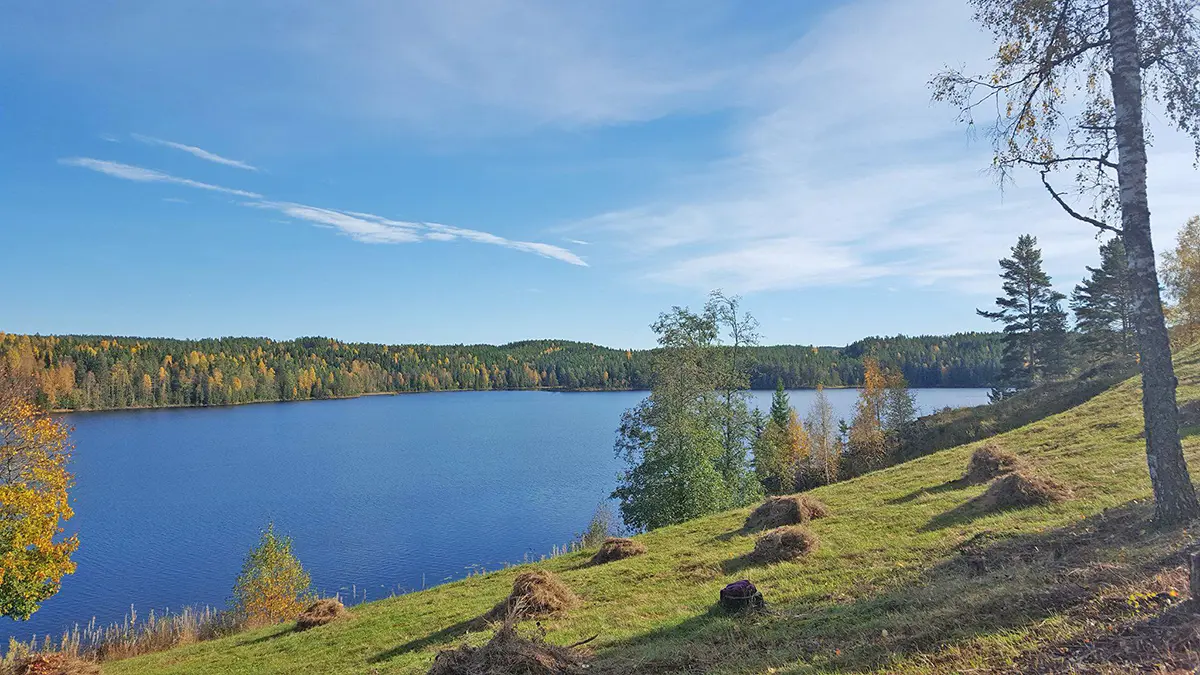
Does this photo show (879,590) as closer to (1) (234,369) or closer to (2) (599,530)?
(2) (599,530)

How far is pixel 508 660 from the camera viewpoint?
7.46m

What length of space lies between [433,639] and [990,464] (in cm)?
1536

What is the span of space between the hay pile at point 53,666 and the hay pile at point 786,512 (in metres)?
19.0

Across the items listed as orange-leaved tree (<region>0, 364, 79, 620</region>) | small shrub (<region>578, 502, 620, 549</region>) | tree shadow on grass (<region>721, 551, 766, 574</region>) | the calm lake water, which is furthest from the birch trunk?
the calm lake water

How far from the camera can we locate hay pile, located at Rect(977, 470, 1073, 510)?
41.4ft

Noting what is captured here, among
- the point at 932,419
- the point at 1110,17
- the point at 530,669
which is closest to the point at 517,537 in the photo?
the point at 932,419

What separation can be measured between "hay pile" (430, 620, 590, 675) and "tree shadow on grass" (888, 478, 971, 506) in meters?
12.4

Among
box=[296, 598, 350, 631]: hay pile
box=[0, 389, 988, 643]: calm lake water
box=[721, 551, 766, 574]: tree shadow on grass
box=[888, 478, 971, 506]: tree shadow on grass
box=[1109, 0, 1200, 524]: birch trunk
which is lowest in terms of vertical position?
box=[0, 389, 988, 643]: calm lake water

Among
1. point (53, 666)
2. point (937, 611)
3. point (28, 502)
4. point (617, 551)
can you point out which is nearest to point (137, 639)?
point (28, 502)

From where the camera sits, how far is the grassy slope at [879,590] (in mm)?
6062

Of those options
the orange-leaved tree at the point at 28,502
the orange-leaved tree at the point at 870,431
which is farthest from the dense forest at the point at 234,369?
the orange-leaved tree at the point at 28,502

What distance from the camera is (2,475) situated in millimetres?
21125

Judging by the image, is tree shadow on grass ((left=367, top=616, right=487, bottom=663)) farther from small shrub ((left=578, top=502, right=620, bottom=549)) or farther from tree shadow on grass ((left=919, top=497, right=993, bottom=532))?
small shrub ((left=578, top=502, right=620, bottom=549))

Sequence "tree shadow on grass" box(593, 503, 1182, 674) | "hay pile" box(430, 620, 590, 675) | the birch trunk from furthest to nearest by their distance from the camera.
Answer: the birch trunk
"hay pile" box(430, 620, 590, 675)
"tree shadow on grass" box(593, 503, 1182, 674)
